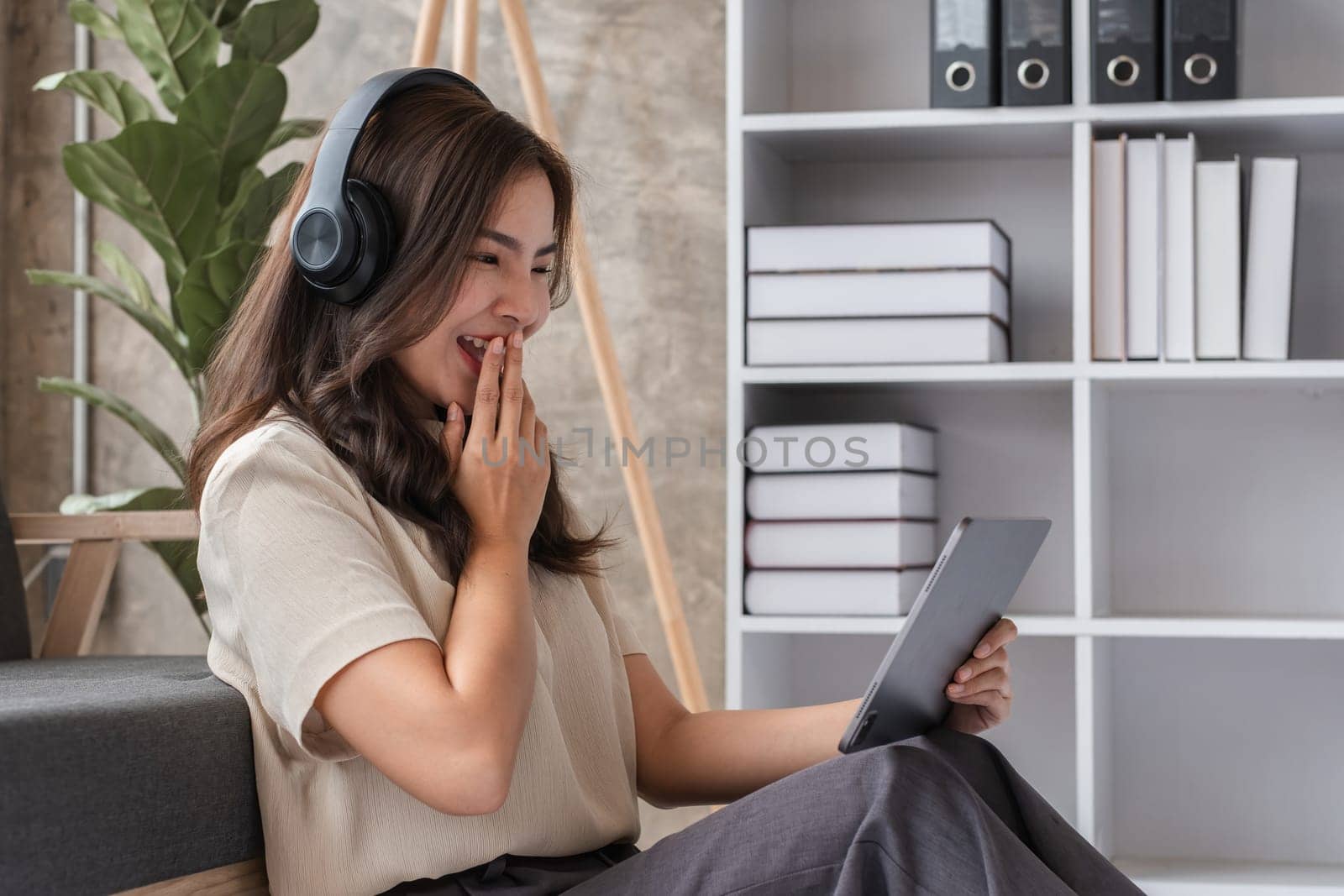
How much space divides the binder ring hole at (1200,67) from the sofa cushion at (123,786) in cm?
131

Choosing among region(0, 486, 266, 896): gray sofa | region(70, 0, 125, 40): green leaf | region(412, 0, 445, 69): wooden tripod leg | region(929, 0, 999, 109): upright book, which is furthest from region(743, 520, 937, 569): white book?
region(70, 0, 125, 40): green leaf

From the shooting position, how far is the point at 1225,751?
1937 mm

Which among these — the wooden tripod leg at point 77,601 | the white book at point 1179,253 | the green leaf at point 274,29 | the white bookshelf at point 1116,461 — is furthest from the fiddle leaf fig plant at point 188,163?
the white book at point 1179,253

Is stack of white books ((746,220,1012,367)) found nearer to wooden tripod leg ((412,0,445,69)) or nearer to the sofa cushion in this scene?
wooden tripod leg ((412,0,445,69))

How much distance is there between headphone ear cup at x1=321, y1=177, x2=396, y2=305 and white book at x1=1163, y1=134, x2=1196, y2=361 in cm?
105

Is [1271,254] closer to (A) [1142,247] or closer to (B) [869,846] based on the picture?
(A) [1142,247]

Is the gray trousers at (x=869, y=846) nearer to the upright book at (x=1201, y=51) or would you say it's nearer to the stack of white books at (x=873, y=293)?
the stack of white books at (x=873, y=293)

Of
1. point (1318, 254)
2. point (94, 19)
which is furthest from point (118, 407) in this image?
point (1318, 254)

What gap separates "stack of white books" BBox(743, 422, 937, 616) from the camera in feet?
5.58

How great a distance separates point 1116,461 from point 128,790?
1.48m

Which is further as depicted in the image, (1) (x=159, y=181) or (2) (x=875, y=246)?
(1) (x=159, y=181)

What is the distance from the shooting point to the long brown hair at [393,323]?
1.03 metres

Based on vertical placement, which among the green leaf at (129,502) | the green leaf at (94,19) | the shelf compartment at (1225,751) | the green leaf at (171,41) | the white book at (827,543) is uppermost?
the green leaf at (94,19)

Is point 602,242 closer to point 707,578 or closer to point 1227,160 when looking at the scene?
point 707,578
